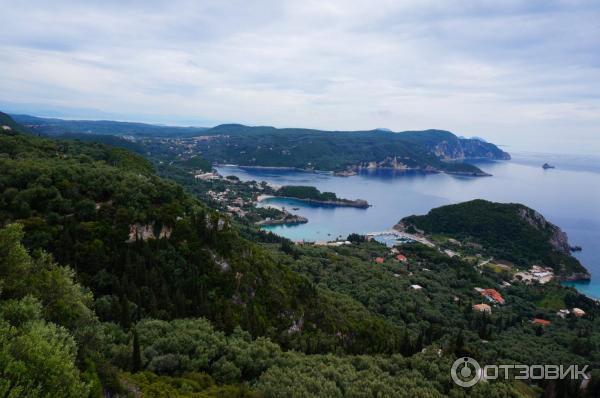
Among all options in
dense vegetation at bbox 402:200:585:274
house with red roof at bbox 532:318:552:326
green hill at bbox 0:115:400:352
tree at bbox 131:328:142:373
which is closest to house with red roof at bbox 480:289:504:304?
house with red roof at bbox 532:318:552:326

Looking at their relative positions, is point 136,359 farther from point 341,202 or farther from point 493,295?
point 341,202

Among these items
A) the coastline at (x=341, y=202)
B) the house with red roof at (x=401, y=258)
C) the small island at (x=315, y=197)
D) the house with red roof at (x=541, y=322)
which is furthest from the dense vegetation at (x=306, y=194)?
the house with red roof at (x=541, y=322)

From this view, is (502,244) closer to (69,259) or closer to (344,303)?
(344,303)

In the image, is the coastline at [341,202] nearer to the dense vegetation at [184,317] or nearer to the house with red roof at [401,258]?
the house with red roof at [401,258]

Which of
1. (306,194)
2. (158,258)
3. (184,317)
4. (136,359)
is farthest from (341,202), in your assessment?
(136,359)

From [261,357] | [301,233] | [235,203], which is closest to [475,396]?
[261,357]

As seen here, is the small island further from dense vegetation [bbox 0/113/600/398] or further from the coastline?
dense vegetation [bbox 0/113/600/398]
